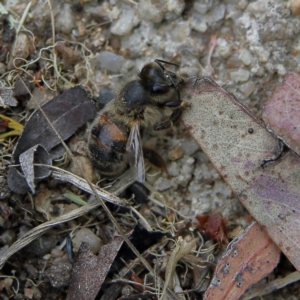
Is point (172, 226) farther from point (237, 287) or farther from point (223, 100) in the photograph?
point (223, 100)

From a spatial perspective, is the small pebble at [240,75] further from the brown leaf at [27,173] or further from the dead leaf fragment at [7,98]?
the dead leaf fragment at [7,98]

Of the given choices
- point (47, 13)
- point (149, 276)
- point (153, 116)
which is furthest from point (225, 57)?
point (149, 276)

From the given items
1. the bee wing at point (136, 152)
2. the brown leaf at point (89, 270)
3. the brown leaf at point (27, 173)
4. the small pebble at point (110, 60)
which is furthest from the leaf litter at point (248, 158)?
the brown leaf at point (27, 173)

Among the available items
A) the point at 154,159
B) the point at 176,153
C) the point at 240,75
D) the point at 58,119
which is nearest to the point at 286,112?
the point at 240,75

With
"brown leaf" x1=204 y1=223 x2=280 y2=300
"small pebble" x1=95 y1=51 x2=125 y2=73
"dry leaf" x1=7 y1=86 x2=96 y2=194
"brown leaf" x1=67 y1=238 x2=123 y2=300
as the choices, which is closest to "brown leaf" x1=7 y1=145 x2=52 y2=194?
"dry leaf" x1=7 y1=86 x2=96 y2=194

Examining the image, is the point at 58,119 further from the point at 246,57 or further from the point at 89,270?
the point at 246,57

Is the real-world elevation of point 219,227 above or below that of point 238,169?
below
